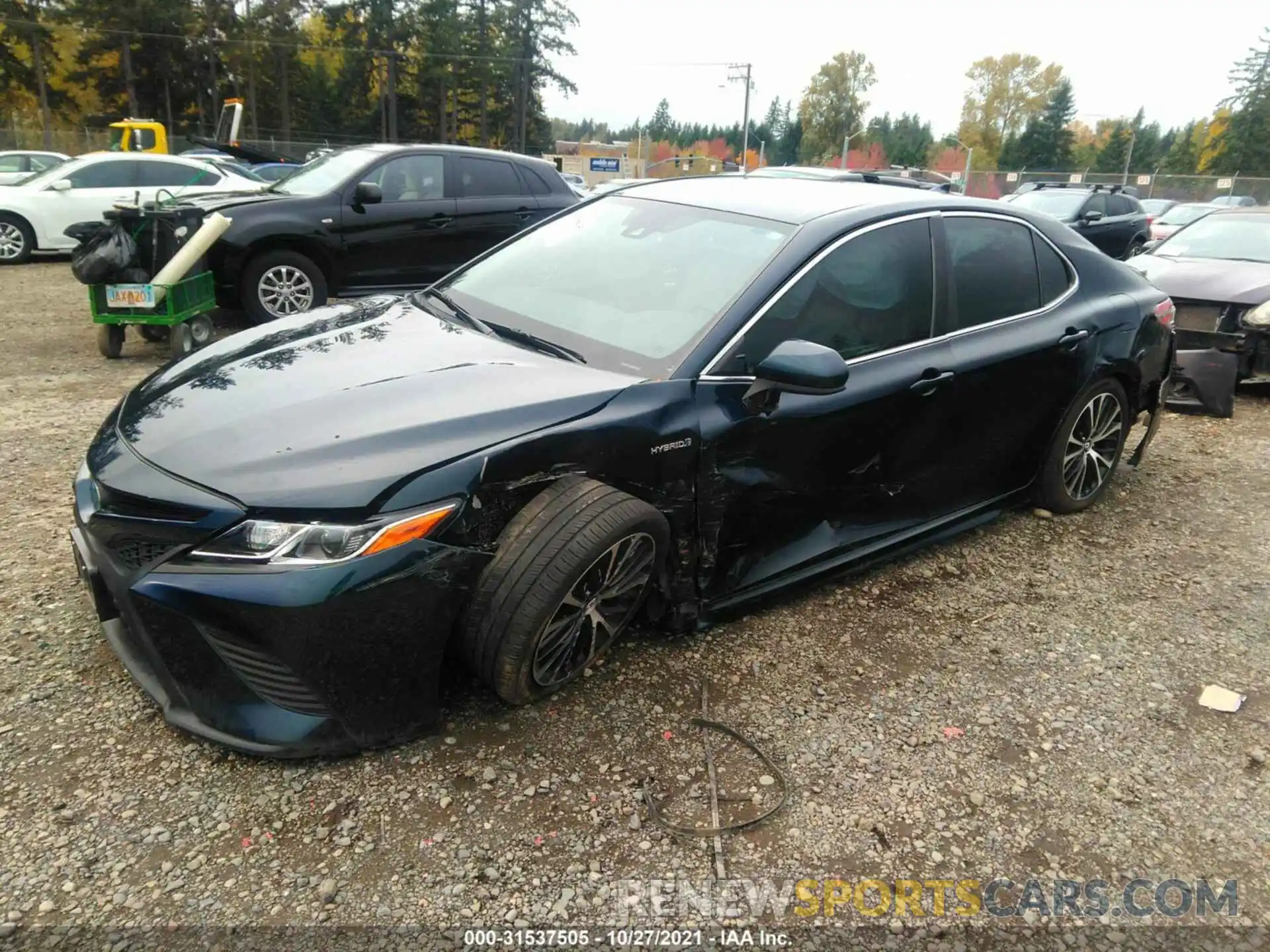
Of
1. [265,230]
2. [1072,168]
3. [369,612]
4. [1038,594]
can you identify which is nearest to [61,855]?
[369,612]

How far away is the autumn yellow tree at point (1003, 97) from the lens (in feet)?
269

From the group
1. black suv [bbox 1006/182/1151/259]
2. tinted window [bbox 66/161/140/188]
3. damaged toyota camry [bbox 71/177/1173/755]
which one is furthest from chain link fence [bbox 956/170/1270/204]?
damaged toyota camry [bbox 71/177/1173/755]

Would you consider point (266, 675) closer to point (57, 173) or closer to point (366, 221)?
point (366, 221)

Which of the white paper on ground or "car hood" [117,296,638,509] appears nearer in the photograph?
"car hood" [117,296,638,509]

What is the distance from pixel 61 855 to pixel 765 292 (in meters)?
2.53

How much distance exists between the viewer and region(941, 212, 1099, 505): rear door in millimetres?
3455

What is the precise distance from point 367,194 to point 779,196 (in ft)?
16.4

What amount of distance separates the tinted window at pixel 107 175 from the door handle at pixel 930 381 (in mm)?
11859

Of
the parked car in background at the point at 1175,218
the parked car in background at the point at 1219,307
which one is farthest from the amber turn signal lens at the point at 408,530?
the parked car in background at the point at 1175,218

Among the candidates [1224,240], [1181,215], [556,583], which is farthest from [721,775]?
[1181,215]

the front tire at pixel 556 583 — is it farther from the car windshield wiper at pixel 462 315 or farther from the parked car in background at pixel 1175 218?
the parked car in background at pixel 1175 218

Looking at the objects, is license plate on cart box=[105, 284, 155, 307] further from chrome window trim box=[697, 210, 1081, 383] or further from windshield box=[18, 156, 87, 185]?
windshield box=[18, 156, 87, 185]

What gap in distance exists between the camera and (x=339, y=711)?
7.11ft

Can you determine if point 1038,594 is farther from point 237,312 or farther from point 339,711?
point 237,312
